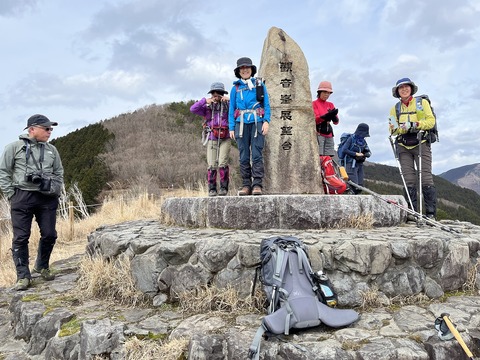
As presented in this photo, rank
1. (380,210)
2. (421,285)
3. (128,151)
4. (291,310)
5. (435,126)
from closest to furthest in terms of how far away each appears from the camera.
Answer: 1. (291,310)
2. (421,285)
3. (380,210)
4. (435,126)
5. (128,151)

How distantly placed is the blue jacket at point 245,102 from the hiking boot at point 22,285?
3176 millimetres

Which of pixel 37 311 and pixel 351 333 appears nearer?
pixel 351 333

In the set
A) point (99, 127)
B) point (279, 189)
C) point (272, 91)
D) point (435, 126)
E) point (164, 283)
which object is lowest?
point (164, 283)

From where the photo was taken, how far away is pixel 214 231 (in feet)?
15.1

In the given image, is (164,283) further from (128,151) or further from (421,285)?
(128,151)

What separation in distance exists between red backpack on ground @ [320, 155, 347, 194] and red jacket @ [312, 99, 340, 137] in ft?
1.36

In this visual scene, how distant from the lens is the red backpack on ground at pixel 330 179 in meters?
6.07

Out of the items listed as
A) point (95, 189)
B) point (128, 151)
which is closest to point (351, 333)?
point (95, 189)

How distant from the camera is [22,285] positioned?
190 inches

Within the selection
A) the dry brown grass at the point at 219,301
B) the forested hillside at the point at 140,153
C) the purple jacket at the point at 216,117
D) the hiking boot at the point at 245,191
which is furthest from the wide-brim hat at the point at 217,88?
the forested hillside at the point at 140,153

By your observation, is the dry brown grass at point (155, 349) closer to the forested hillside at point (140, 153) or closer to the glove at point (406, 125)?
the glove at point (406, 125)

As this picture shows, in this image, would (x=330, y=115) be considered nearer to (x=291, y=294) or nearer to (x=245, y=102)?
(x=245, y=102)

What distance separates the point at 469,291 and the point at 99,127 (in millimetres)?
34082

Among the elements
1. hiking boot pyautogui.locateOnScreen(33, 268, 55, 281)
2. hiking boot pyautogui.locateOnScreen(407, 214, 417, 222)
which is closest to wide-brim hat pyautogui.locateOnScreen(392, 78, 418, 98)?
hiking boot pyautogui.locateOnScreen(407, 214, 417, 222)
